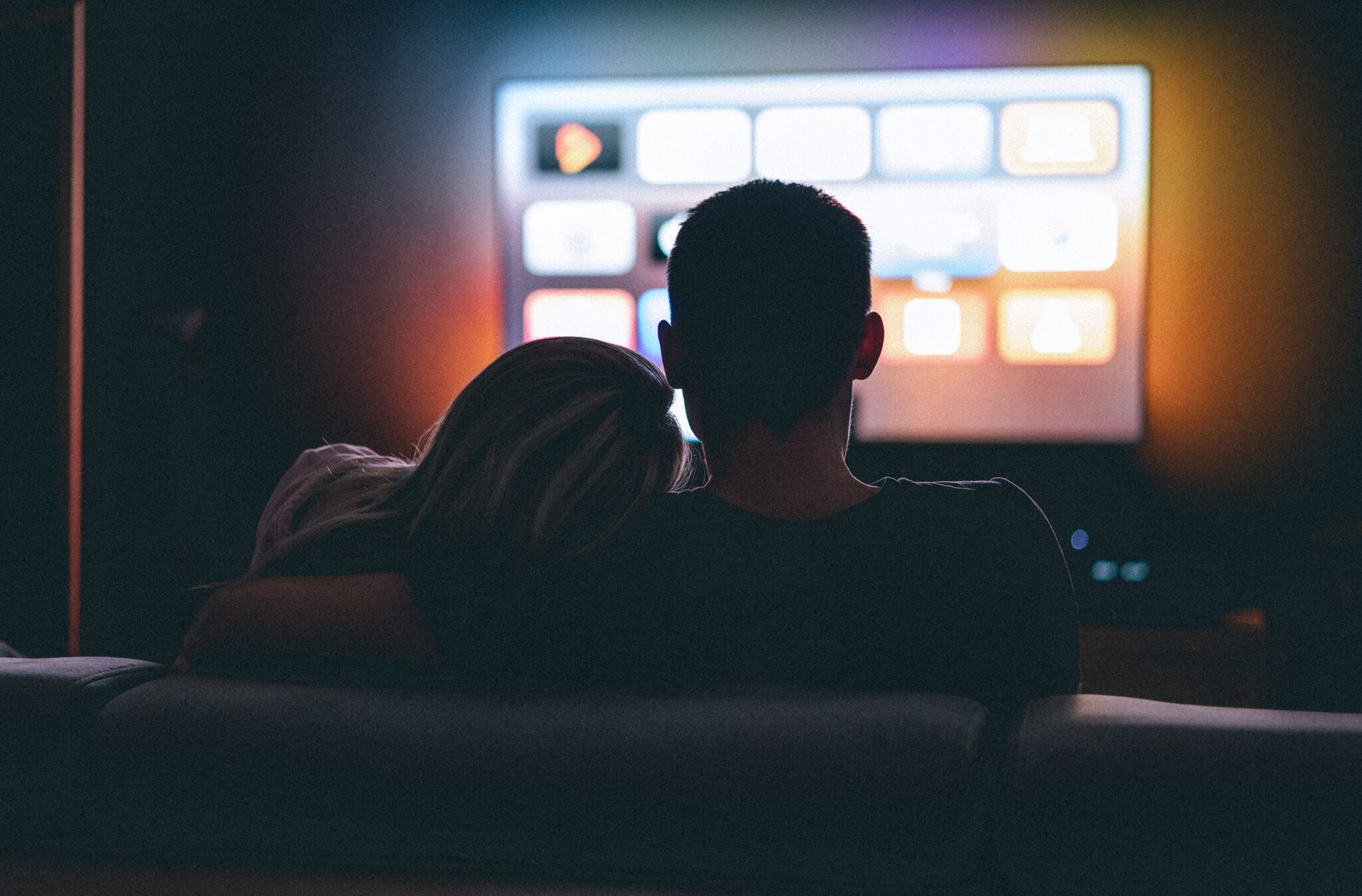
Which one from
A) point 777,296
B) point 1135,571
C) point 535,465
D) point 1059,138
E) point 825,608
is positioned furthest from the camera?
point 1059,138

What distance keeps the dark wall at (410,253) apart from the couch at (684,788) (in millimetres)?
2321

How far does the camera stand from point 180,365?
3045 millimetres

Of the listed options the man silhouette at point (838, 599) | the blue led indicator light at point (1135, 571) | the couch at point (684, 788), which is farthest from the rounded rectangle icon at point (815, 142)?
the couch at point (684, 788)

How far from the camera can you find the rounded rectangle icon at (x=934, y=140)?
2783 millimetres

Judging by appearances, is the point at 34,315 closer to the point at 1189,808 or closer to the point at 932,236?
the point at 932,236

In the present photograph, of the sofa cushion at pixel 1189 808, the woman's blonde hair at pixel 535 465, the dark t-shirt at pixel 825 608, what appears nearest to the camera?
the sofa cushion at pixel 1189 808

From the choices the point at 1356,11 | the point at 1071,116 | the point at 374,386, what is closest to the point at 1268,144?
the point at 1356,11

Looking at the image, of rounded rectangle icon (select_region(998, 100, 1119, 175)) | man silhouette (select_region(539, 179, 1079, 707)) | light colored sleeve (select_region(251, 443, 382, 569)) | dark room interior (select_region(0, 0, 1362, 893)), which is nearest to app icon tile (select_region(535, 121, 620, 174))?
dark room interior (select_region(0, 0, 1362, 893))

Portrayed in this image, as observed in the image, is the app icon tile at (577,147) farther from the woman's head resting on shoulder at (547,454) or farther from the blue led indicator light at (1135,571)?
the woman's head resting on shoulder at (547,454)

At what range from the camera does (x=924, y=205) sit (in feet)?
9.20

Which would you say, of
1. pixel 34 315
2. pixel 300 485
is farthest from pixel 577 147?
pixel 300 485

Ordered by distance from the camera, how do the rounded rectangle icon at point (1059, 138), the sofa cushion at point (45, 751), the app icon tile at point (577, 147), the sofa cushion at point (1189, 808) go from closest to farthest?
1. the sofa cushion at point (1189, 808)
2. the sofa cushion at point (45, 751)
3. the rounded rectangle icon at point (1059, 138)
4. the app icon tile at point (577, 147)

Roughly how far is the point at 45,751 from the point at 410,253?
273cm

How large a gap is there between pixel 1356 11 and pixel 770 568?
2.84m
